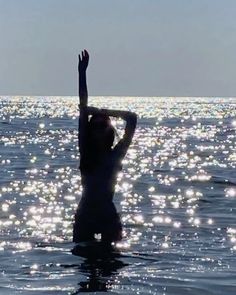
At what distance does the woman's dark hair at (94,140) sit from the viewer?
11.4 m

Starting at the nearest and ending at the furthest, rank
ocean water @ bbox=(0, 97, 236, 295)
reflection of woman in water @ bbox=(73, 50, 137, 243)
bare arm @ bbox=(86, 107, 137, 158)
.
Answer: ocean water @ bbox=(0, 97, 236, 295) → reflection of woman in water @ bbox=(73, 50, 137, 243) → bare arm @ bbox=(86, 107, 137, 158)

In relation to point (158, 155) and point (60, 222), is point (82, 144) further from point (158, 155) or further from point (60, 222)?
point (158, 155)

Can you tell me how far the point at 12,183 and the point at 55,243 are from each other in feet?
37.3

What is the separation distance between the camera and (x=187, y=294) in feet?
34.5

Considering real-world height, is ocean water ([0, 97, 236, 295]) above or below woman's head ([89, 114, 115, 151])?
below

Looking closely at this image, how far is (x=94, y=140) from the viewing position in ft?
37.6

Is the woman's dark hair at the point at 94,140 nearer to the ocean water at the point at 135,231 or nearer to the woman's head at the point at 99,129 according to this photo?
the woman's head at the point at 99,129

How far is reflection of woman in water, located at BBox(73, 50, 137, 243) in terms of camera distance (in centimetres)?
1140

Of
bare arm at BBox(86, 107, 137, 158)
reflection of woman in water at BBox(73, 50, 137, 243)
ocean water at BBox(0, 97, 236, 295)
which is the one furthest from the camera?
bare arm at BBox(86, 107, 137, 158)

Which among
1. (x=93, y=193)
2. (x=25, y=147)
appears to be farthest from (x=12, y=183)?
(x=25, y=147)

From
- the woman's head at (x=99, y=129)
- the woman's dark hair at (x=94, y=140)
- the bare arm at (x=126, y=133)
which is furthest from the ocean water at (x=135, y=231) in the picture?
the woman's head at (x=99, y=129)

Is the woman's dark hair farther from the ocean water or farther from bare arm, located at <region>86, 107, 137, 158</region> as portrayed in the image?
the ocean water

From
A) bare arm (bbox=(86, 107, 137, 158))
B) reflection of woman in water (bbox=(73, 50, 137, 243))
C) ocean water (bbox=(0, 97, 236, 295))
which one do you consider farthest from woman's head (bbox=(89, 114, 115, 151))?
ocean water (bbox=(0, 97, 236, 295))
